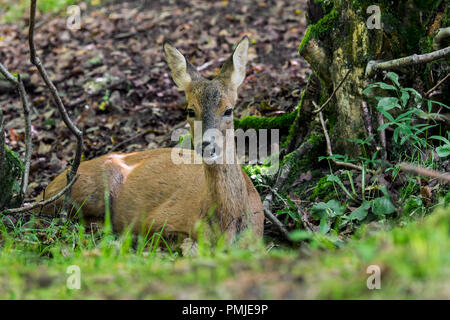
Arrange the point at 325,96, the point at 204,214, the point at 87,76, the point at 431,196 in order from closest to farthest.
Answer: the point at 431,196
the point at 204,214
the point at 325,96
the point at 87,76

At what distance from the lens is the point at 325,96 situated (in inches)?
241

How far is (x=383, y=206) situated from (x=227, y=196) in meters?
1.29

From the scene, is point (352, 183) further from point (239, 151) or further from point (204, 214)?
point (239, 151)

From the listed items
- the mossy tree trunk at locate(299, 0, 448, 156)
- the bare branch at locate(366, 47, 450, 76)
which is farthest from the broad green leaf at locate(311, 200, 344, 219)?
the bare branch at locate(366, 47, 450, 76)

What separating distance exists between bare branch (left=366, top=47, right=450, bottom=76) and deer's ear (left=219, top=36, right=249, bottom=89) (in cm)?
117

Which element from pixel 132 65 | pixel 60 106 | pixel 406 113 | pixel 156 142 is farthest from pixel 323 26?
pixel 132 65

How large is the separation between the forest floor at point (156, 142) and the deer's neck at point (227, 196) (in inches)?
15.8

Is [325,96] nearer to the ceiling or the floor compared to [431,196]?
nearer to the ceiling

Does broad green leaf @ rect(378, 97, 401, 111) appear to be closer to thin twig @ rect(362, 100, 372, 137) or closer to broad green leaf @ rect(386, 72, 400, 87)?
broad green leaf @ rect(386, 72, 400, 87)

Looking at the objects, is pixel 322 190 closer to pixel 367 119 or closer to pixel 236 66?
pixel 367 119

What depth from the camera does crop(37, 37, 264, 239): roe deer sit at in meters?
4.88

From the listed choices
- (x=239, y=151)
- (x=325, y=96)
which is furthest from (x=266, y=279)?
(x=239, y=151)

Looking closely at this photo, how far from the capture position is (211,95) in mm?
4988
